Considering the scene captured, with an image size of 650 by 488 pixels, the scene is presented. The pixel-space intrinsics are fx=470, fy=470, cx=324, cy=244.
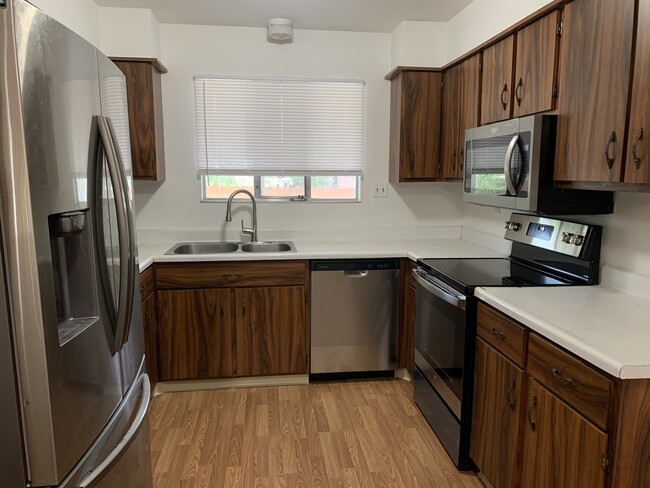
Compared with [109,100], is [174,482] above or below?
below

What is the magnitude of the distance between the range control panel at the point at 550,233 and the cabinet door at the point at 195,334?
1.68 meters

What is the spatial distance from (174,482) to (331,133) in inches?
94.3

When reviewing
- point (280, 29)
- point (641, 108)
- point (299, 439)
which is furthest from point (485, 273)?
point (280, 29)

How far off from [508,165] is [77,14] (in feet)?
7.92

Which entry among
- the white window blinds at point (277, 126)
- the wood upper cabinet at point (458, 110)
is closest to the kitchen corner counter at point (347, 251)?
the wood upper cabinet at point (458, 110)

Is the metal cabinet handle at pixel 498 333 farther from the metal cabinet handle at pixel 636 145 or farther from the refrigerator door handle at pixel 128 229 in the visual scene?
the refrigerator door handle at pixel 128 229

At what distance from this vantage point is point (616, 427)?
125 cm

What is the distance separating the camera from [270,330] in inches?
115

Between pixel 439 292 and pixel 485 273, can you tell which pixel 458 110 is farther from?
pixel 439 292

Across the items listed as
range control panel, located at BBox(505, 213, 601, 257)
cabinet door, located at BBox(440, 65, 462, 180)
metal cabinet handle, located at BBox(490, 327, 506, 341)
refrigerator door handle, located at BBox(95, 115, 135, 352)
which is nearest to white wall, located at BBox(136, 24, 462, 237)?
cabinet door, located at BBox(440, 65, 462, 180)

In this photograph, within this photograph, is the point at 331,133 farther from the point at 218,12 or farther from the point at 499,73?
the point at 499,73

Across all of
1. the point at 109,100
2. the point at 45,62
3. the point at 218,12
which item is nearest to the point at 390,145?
the point at 218,12

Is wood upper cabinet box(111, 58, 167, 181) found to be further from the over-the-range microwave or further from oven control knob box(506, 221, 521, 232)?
oven control knob box(506, 221, 521, 232)

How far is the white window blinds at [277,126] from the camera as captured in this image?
328 centimetres
